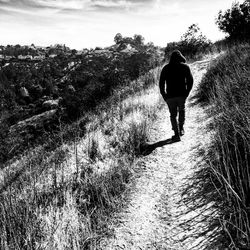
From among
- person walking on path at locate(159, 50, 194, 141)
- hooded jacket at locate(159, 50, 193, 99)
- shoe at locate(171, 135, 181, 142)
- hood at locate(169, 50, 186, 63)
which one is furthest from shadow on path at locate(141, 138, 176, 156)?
hood at locate(169, 50, 186, 63)

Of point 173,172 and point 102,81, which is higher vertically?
point 102,81

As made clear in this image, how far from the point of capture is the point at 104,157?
151 inches

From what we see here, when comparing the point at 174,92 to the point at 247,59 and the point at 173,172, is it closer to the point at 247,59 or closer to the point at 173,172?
the point at 173,172

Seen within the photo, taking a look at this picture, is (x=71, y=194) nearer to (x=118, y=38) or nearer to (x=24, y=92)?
(x=24, y=92)

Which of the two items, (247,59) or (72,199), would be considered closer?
(72,199)

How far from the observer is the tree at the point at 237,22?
1127cm

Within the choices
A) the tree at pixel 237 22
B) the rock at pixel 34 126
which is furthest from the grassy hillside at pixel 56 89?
the tree at pixel 237 22

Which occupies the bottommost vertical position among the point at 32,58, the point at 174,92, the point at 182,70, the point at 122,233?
the point at 122,233

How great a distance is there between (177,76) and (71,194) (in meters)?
2.85

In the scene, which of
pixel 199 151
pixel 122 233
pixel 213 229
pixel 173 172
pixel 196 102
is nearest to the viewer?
pixel 213 229

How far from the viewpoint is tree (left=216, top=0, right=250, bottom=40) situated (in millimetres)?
11266

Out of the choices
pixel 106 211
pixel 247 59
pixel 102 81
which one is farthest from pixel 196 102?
pixel 102 81

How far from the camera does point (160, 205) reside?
2.45 metres

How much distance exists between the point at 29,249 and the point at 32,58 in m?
95.8
